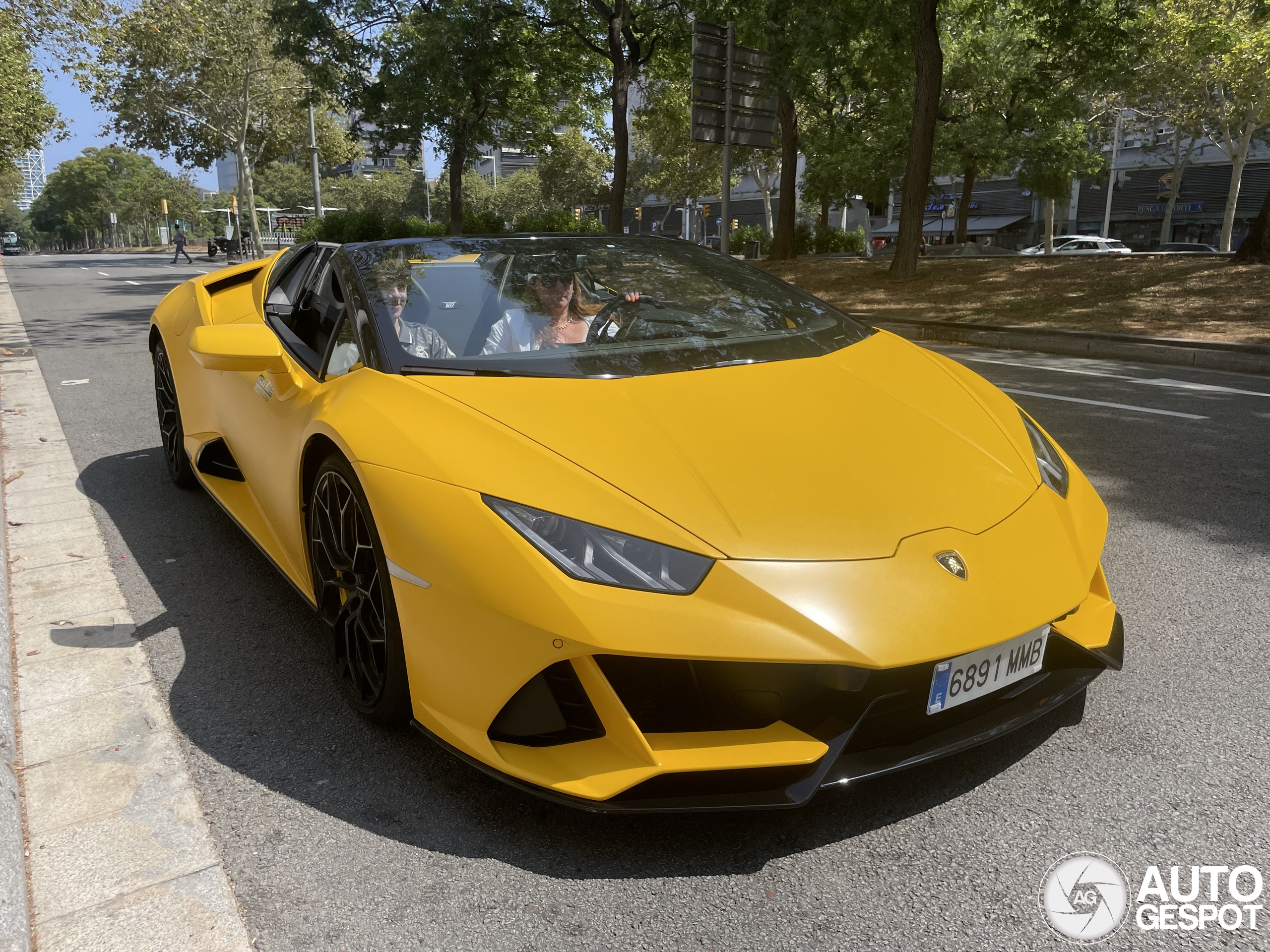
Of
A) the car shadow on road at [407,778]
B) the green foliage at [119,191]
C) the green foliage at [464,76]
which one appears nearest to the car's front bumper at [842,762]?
the car shadow on road at [407,778]

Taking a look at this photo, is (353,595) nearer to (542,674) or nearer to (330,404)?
(330,404)

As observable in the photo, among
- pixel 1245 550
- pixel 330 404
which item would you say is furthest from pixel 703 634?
pixel 1245 550

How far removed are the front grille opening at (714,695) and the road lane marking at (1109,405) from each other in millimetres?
4807

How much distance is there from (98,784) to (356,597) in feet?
2.38

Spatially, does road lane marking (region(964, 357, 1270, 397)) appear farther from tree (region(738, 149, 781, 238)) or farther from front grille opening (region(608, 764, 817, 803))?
tree (region(738, 149, 781, 238))

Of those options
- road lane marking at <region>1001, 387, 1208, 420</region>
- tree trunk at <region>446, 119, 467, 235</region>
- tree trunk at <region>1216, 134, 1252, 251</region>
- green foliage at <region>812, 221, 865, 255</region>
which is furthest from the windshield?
tree trunk at <region>1216, 134, 1252, 251</region>

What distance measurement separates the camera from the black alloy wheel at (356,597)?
232 centimetres

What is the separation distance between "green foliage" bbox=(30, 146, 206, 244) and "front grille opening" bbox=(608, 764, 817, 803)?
103 metres

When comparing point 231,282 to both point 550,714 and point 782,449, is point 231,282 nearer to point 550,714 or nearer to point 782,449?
point 782,449

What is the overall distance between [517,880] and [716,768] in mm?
492

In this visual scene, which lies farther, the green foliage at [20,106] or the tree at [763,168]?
the tree at [763,168]

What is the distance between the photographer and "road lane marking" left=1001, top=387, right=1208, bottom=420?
6.44 metres

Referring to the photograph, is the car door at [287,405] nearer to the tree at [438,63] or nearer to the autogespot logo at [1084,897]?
the autogespot logo at [1084,897]

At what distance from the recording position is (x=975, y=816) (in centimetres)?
211
